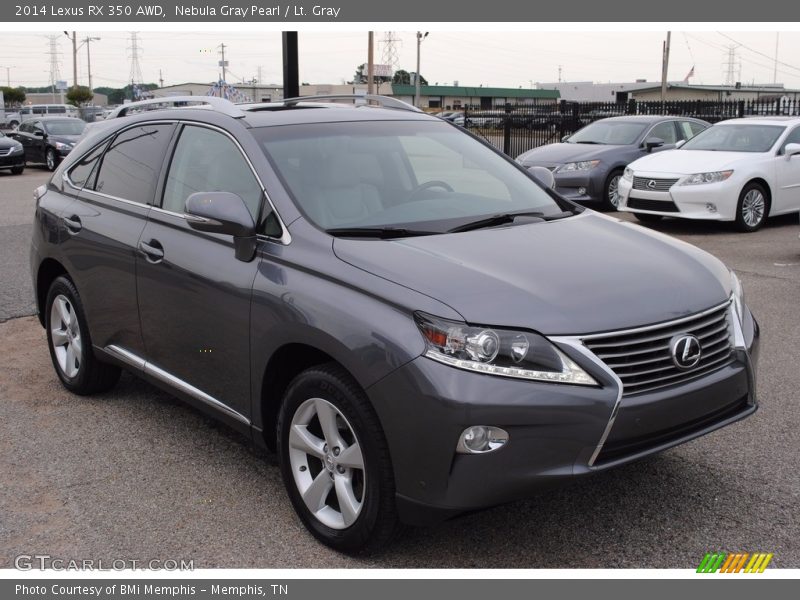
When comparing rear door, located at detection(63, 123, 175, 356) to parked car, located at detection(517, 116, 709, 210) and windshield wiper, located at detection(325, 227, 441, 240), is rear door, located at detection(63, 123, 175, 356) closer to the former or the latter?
windshield wiper, located at detection(325, 227, 441, 240)

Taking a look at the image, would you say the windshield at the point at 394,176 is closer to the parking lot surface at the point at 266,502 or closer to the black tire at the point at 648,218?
the parking lot surface at the point at 266,502

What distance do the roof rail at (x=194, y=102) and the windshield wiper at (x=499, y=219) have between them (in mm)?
1304

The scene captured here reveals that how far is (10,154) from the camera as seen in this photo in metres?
25.0

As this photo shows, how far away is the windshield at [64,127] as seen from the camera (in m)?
27.1

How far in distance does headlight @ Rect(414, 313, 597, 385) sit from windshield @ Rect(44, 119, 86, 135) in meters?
26.1

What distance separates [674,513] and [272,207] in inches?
86.7

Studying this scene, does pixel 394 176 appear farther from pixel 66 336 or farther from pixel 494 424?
pixel 66 336

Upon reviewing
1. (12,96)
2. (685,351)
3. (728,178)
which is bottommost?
(685,351)

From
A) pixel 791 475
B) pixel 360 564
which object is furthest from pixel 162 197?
pixel 791 475

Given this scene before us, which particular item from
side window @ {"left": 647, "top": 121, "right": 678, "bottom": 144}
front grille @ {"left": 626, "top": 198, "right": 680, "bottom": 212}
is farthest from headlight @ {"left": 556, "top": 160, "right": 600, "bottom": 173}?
front grille @ {"left": 626, "top": 198, "right": 680, "bottom": 212}

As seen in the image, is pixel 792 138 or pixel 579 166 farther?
pixel 579 166

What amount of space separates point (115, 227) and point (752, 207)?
9.82m

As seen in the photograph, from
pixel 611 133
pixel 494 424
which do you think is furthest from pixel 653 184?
pixel 494 424

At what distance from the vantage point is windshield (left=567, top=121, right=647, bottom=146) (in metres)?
15.3
